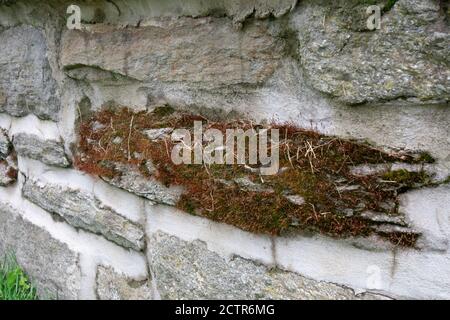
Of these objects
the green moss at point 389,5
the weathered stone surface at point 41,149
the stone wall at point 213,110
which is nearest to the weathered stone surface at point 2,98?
the stone wall at point 213,110

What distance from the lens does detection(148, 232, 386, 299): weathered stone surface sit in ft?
3.42

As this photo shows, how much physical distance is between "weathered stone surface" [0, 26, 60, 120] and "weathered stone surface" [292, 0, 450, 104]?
86 cm

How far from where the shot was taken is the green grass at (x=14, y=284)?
1.67 m

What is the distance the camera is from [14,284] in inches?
67.2

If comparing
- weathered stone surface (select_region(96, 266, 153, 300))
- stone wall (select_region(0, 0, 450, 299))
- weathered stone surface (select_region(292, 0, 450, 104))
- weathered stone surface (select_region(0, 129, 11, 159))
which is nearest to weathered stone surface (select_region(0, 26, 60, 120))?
stone wall (select_region(0, 0, 450, 299))

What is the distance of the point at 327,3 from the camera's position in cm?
90

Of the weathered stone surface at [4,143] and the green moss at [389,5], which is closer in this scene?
the green moss at [389,5]

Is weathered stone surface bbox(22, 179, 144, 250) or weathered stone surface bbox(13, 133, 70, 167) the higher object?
weathered stone surface bbox(13, 133, 70, 167)

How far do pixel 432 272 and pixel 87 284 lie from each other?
3.59 ft

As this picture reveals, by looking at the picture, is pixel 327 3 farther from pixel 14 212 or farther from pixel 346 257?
pixel 14 212

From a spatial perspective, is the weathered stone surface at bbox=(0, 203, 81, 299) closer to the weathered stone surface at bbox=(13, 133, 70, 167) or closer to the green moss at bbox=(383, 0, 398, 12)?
the weathered stone surface at bbox=(13, 133, 70, 167)

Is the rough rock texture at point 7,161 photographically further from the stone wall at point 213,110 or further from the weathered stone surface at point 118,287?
the weathered stone surface at point 118,287

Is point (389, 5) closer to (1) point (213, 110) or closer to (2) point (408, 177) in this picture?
(2) point (408, 177)

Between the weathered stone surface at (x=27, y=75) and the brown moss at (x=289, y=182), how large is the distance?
14.7 inches
